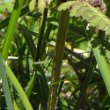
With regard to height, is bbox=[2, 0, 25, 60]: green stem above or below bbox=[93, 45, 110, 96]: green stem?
above

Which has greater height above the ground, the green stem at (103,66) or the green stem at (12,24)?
the green stem at (12,24)

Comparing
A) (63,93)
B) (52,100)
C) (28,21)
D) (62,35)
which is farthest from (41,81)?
(63,93)

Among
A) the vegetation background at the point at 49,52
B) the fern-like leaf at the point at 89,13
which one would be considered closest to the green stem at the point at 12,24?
the vegetation background at the point at 49,52

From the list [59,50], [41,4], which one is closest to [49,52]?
[59,50]

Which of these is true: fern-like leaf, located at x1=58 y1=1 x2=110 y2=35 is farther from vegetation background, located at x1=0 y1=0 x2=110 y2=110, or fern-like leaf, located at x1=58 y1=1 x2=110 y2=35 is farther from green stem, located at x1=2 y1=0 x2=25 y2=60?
green stem, located at x1=2 y1=0 x2=25 y2=60

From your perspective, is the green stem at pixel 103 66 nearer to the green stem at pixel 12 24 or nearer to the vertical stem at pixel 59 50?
the vertical stem at pixel 59 50

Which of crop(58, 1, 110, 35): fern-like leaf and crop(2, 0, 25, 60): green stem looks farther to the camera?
crop(2, 0, 25, 60): green stem

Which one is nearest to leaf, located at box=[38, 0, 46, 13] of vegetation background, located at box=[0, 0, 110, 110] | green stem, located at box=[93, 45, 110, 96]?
vegetation background, located at box=[0, 0, 110, 110]
